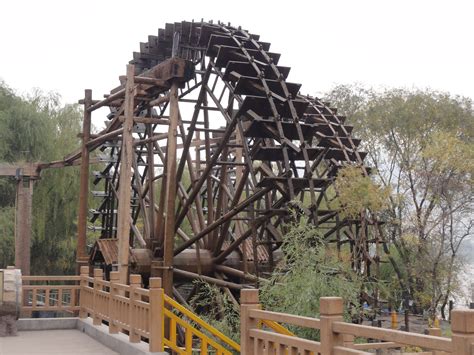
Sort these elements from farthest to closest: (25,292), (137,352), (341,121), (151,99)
A: (341,121) < (151,99) < (25,292) < (137,352)

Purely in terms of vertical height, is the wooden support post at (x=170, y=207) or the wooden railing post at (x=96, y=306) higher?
the wooden support post at (x=170, y=207)

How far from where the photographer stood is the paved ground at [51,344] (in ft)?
26.8

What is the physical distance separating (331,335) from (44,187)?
17.6 m

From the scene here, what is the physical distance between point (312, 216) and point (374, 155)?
13779mm

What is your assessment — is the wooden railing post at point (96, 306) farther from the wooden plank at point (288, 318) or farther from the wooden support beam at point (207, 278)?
the wooden plank at point (288, 318)

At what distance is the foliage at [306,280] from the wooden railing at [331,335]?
5.89ft

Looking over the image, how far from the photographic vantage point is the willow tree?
1841 centimetres

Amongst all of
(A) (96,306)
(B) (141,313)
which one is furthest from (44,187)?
(B) (141,313)

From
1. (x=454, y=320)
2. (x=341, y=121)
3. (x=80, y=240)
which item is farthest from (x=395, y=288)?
(x=454, y=320)

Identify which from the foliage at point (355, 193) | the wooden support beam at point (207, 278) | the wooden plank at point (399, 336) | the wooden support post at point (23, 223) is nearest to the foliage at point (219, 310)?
the wooden support beam at point (207, 278)

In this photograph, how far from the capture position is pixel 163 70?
11758 mm

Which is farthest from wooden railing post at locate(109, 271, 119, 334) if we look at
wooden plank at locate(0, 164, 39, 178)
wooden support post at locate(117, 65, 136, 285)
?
wooden plank at locate(0, 164, 39, 178)

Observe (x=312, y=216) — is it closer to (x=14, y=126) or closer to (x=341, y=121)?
(x=341, y=121)

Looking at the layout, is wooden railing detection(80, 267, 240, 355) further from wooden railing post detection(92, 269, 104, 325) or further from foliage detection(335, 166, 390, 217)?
foliage detection(335, 166, 390, 217)
